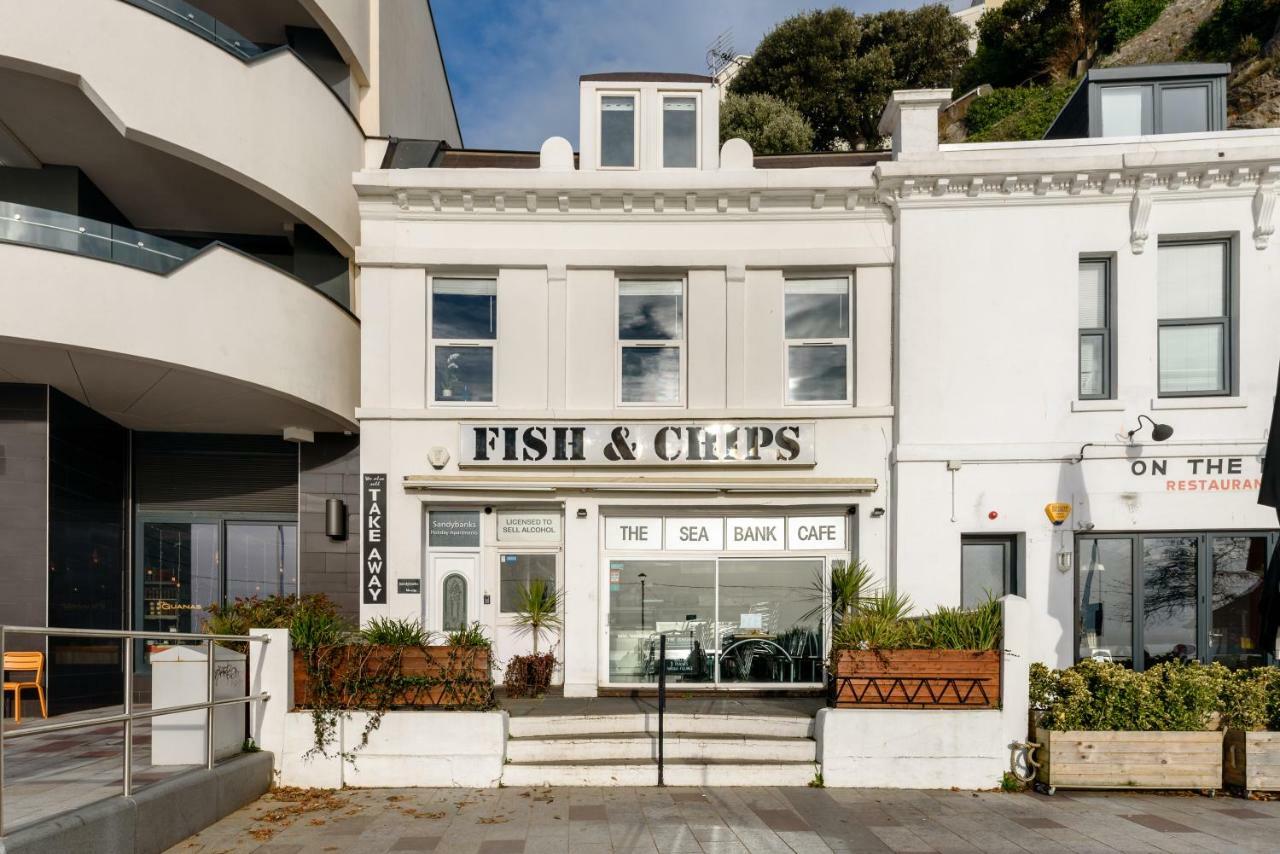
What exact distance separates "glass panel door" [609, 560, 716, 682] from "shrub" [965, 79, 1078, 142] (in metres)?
19.8

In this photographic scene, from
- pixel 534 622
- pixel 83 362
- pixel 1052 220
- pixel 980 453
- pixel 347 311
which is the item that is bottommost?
pixel 534 622

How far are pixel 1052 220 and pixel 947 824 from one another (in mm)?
7876

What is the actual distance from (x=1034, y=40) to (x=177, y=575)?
34002 millimetres

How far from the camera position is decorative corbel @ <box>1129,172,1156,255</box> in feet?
35.6

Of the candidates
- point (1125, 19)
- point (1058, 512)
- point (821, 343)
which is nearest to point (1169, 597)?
point (1058, 512)

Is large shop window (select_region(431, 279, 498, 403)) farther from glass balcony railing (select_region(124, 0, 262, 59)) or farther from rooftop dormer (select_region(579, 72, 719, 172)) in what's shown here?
glass balcony railing (select_region(124, 0, 262, 59))

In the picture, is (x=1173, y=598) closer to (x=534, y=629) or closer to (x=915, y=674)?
(x=915, y=674)

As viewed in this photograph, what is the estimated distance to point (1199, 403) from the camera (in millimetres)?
10688

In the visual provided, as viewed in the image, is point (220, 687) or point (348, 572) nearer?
point (220, 687)

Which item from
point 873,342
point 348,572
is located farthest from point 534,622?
point 873,342

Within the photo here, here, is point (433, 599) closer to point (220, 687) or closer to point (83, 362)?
point (220, 687)

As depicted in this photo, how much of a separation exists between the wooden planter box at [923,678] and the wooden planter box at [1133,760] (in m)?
0.77

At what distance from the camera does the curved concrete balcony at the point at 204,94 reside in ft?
29.6

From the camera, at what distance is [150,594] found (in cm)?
1239
